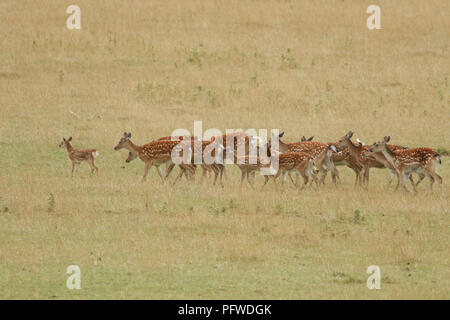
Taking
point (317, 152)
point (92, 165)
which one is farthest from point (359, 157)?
point (92, 165)

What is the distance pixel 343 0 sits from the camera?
38.2m

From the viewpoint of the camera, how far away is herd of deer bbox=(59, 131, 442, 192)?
2000 centimetres

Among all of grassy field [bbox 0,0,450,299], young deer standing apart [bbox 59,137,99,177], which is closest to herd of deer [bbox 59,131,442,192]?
young deer standing apart [bbox 59,137,99,177]

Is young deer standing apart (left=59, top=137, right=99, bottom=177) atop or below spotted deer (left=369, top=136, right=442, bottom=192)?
atop

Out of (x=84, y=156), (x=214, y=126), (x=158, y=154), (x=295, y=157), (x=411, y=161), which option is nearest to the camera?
(x=411, y=161)

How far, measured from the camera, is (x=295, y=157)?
2003 centimetres

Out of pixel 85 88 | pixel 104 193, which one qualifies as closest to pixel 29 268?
pixel 104 193

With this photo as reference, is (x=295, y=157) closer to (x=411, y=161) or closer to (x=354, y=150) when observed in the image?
(x=354, y=150)

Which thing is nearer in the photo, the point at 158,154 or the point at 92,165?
the point at 158,154

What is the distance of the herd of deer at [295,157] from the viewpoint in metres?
20.0

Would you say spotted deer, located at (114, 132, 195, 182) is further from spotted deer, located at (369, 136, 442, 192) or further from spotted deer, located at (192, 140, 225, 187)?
spotted deer, located at (369, 136, 442, 192)

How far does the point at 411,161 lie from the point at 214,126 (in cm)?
819

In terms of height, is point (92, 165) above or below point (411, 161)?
above

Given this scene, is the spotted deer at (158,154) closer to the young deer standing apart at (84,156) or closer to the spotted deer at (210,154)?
the spotted deer at (210,154)
